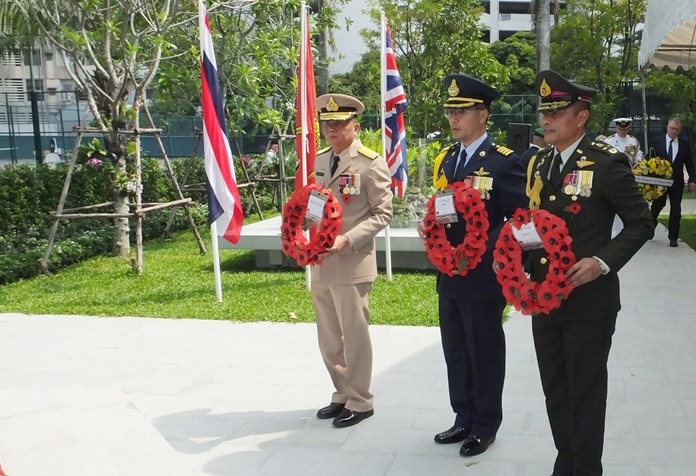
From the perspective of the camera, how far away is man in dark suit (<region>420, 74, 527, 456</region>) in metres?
3.91

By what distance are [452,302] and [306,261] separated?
831 millimetres

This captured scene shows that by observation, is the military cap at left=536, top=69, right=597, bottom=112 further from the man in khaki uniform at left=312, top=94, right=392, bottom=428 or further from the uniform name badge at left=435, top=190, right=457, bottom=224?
the man in khaki uniform at left=312, top=94, right=392, bottom=428

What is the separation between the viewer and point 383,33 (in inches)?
345

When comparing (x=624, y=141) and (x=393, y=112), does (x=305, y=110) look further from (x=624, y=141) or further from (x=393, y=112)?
(x=624, y=141)

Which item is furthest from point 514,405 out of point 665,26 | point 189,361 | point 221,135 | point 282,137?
point 282,137

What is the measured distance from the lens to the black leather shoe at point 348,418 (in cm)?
457

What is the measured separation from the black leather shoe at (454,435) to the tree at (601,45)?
743 inches

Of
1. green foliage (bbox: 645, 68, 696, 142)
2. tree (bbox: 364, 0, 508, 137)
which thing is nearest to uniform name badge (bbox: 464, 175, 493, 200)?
tree (bbox: 364, 0, 508, 137)

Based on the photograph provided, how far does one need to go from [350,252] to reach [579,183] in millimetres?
1565

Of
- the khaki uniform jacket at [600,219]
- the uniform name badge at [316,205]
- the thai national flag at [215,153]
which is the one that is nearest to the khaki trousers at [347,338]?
the uniform name badge at [316,205]

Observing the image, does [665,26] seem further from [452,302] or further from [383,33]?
[383,33]

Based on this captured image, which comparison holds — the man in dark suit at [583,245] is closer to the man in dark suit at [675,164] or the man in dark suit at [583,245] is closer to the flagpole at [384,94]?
the flagpole at [384,94]

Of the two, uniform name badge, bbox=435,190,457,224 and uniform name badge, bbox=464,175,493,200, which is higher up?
uniform name badge, bbox=464,175,493,200

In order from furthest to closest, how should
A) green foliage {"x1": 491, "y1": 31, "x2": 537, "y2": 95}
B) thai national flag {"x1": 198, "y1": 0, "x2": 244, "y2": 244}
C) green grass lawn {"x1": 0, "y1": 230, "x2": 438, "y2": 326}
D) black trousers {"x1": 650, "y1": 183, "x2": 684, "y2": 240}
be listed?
green foliage {"x1": 491, "y1": 31, "x2": 537, "y2": 95} < black trousers {"x1": 650, "y1": 183, "x2": 684, "y2": 240} < thai national flag {"x1": 198, "y1": 0, "x2": 244, "y2": 244} < green grass lawn {"x1": 0, "y1": 230, "x2": 438, "y2": 326}
